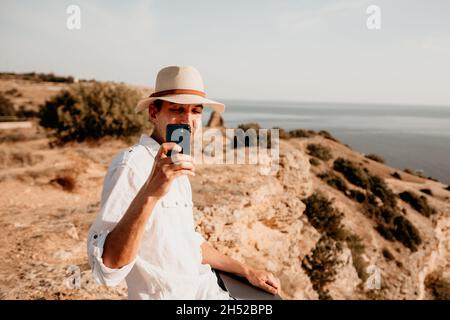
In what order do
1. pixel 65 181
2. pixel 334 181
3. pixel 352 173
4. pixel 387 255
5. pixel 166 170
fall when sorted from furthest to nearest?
pixel 352 173 < pixel 334 181 < pixel 387 255 < pixel 65 181 < pixel 166 170

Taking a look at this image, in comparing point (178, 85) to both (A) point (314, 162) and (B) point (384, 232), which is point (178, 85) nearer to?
(B) point (384, 232)

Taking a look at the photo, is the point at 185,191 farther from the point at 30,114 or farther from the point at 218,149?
the point at 30,114

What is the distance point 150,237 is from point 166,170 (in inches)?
18.8

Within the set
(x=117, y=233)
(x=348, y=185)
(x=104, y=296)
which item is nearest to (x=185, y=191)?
(x=117, y=233)

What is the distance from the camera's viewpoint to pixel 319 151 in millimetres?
26188

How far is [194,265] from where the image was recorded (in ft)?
6.08

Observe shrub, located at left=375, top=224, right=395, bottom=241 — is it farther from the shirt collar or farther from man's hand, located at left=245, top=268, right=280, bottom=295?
the shirt collar

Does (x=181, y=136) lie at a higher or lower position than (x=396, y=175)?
higher

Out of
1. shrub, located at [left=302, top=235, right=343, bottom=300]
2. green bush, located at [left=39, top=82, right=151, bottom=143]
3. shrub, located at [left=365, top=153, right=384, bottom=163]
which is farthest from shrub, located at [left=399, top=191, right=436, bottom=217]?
green bush, located at [left=39, top=82, right=151, bottom=143]

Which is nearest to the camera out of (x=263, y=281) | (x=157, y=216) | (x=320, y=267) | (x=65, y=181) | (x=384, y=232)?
(x=157, y=216)

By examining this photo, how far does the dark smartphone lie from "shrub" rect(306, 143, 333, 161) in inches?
992

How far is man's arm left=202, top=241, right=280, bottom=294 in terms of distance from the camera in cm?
224

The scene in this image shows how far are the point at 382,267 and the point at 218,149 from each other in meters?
10.3

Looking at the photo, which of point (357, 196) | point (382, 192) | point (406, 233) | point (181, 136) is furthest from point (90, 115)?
point (382, 192)
